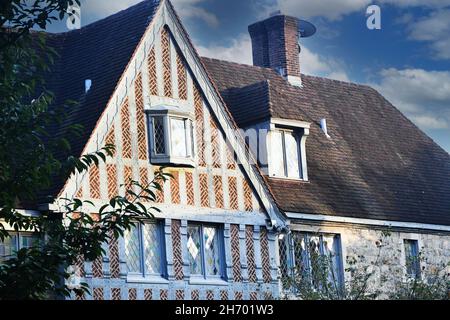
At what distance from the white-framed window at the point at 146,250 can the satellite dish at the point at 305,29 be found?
11.7 metres

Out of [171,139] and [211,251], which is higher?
[171,139]

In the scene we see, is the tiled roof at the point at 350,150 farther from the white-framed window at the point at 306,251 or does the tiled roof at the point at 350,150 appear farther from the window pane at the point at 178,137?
the window pane at the point at 178,137

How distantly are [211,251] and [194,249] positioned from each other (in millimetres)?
472

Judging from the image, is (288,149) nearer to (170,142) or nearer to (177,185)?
(177,185)

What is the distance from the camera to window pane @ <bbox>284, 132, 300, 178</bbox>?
29578 mm

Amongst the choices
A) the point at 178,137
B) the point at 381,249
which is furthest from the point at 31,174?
the point at 381,249

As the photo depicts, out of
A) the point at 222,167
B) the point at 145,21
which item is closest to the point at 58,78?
the point at 145,21

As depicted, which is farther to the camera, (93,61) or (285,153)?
(285,153)

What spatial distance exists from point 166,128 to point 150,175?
3.64 ft

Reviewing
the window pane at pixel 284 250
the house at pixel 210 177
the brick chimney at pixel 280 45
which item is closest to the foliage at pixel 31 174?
the house at pixel 210 177

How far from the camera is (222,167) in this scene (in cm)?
2734

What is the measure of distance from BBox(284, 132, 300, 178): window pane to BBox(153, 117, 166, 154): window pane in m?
4.20

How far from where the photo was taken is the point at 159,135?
26344 millimetres
